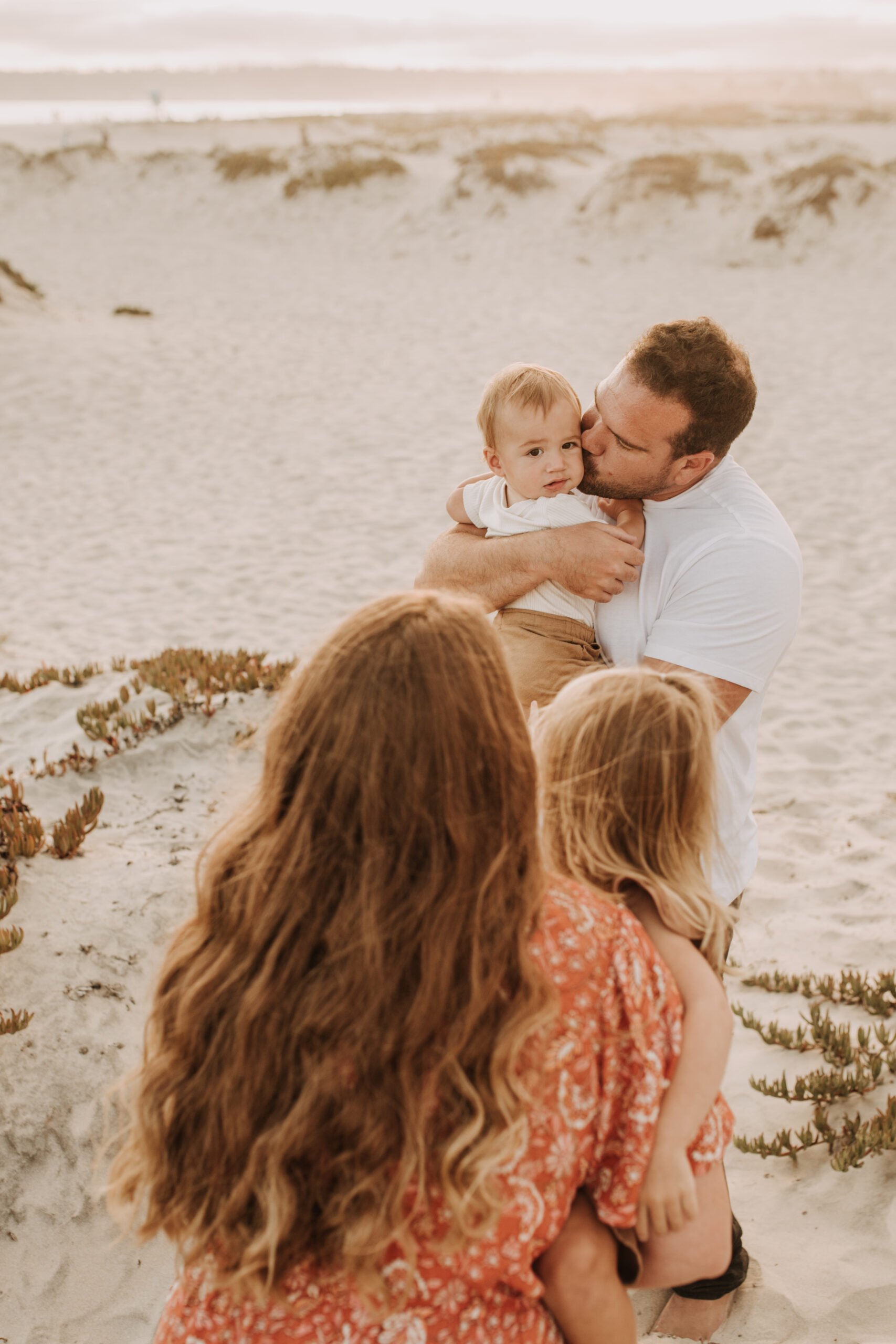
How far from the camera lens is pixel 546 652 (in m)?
3.02

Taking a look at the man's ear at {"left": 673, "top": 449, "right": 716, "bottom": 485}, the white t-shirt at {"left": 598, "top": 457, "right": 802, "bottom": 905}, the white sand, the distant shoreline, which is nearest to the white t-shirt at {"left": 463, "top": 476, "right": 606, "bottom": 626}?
the white t-shirt at {"left": 598, "top": 457, "right": 802, "bottom": 905}

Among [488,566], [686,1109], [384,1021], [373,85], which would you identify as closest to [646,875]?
[686,1109]

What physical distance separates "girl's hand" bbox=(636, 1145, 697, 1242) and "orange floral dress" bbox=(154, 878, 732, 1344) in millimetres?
26

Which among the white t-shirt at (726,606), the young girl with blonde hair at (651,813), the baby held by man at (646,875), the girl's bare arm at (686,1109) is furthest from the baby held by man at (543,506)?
the girl's bare arm at (686,1109)

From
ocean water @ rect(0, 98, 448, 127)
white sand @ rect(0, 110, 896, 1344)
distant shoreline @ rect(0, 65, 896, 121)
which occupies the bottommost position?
white sand @ rect(0, 110, 896, 1344)

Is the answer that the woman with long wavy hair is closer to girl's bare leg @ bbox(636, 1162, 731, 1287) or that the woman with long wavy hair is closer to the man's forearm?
girl's bare leg @ bbox(636, 1162, 731, 1287)

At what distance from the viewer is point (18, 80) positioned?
15612cm

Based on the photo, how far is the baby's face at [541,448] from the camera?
315 cm

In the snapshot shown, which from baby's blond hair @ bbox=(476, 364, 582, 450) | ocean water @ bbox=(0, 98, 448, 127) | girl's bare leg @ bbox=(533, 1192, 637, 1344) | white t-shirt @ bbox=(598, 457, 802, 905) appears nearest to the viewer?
girl's bare leg @ bbox=(533, 1192, 637, 1344)

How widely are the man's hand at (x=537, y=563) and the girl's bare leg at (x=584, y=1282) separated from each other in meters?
1.69

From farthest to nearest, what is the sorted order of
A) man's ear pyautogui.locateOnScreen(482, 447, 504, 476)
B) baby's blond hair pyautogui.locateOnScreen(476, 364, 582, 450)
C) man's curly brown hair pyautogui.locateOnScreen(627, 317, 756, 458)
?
man's ear pyautogui.locateOnScreen(482, 447, 504, 476), baby's blond hair pyautogui.locateOnScreen(476, 364, 582, 450), man's curly brown hair pyautogui.locateOnScreen(627, 317, 756, 458)

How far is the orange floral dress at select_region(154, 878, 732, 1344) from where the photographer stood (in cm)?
166

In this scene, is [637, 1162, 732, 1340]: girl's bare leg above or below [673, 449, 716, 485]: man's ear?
below

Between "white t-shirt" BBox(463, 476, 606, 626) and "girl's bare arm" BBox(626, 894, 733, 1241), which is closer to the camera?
"girl's bare arm" BBox(626, 894, 733, 1241)
